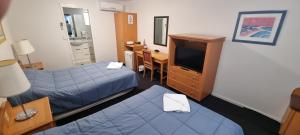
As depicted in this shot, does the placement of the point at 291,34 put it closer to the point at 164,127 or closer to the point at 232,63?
the point at 232,63

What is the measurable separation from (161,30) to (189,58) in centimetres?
131

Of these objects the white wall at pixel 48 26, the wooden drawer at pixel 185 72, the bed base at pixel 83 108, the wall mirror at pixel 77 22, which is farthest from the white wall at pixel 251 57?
Result: the wall mirror at pixel 77 22

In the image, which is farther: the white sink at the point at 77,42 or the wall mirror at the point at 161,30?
the white sink at the point at 77,42

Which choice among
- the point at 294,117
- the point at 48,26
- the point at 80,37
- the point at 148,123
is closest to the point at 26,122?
the point at 148,123

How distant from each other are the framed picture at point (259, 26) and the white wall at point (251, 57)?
63mm

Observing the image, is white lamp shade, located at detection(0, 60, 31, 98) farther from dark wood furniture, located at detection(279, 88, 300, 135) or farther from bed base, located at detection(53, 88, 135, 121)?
dark wood furniture, located at detection(279, 88, 300, 135)

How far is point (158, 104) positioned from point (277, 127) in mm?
1873

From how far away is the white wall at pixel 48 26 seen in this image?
2.97 m

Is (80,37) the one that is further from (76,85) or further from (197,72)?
(197,72)

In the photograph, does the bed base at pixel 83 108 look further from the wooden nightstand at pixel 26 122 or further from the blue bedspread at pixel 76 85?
the wooden nightstand at pixel 26 122

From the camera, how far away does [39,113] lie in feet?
5.09

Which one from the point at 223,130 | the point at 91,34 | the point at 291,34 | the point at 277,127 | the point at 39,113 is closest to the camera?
the point at 223,130

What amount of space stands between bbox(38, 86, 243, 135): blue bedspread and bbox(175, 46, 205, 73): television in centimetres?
113

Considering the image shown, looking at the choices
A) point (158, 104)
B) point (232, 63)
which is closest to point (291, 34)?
point (232, 63)
